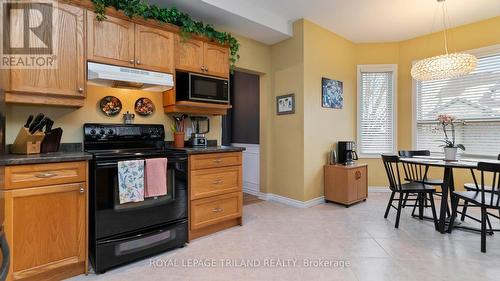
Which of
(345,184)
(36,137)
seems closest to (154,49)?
(36,137)

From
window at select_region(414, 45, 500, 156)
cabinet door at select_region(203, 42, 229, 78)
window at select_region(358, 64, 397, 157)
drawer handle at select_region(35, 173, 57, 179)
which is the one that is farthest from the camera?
window at select_region(358, 64, 397, 157)

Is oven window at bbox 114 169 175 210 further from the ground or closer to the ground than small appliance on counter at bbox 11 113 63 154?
closer to the ground

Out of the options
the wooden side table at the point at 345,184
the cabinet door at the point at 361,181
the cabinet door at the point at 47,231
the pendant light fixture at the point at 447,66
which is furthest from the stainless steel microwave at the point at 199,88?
the pendant light fixture at the point at 447,66

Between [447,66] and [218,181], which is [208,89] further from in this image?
[447,66]

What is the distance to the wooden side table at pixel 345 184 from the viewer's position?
374cm

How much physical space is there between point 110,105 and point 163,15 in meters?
1.10

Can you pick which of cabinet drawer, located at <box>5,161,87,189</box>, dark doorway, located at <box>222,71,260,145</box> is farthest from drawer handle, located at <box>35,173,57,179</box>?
Answer: dark doorway, located at <box>222,71,260,145</box>

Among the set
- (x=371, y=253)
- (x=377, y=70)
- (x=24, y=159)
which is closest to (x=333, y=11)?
(x=377, y=70)

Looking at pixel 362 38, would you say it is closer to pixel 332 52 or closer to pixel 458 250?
pixel 332 52

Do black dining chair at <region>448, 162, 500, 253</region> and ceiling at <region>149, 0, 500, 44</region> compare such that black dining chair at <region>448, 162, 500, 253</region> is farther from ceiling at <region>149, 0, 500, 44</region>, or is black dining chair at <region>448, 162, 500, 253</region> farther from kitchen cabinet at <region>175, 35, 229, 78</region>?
kitchen cabinet at <region>175, 35, 229, 78</region>

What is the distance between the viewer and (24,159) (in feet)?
5.49

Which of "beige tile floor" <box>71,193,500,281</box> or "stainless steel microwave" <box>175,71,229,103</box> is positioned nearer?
"beige tile floor" <box>71,193,500,281</box>

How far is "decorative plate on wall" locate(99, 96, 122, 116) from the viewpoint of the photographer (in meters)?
2.60

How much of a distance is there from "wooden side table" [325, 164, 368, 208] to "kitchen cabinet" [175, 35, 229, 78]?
7.26 feet
